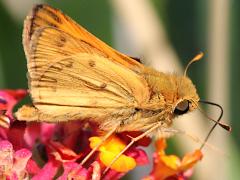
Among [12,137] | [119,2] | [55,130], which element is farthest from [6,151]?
[119,2]

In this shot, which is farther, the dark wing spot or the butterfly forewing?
the dark wing spot

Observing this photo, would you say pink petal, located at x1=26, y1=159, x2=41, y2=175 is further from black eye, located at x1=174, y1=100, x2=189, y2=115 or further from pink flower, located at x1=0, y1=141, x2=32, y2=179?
black eye, located at x1=174, y1=100, x2=189, y2=115

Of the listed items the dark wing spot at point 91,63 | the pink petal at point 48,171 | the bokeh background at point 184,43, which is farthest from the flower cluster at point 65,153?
the bokeh background at point 184,43

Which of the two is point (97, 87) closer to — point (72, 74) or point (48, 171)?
point (72, 74)

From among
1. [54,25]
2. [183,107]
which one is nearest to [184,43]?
[183,107]

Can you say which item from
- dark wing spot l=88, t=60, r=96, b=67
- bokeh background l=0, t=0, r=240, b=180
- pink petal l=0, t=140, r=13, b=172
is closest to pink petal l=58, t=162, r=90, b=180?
pink petal l=0, t=140, r=13, b=172

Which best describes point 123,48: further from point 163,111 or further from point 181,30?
point 163,111
